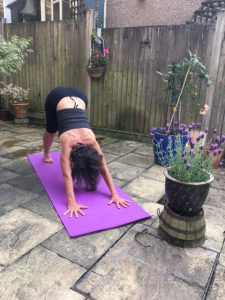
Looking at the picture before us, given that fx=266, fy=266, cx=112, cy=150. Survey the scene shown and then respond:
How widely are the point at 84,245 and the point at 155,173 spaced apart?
5.63 ft

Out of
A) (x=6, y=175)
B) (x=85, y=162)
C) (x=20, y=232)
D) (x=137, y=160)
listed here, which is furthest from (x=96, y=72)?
(x=20, y=232)

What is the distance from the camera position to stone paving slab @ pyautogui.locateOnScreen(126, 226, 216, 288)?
1724mm

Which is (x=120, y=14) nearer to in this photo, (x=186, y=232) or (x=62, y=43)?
(x=62, y=43)

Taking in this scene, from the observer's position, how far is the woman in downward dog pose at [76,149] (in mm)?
2420

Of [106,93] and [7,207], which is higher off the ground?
[106,93]

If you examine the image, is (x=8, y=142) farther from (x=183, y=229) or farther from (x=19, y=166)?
(x=183, y=229)

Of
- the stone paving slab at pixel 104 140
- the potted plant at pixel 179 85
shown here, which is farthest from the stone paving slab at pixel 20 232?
the stone paving slab at pixel 104 140

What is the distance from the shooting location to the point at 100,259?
1828 millimetres

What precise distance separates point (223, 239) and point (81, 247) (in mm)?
1117

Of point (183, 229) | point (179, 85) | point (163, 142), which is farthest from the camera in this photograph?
point (179, 85)

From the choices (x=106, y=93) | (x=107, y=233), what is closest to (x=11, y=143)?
(x=106, y=93)

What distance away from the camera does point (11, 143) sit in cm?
452

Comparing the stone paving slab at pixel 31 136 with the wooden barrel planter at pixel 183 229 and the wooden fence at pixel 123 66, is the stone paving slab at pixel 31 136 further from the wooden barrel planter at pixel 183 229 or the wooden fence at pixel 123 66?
the wooden barrel planter at pixel 183 229

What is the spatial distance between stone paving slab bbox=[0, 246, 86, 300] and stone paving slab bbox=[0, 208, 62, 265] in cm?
9
